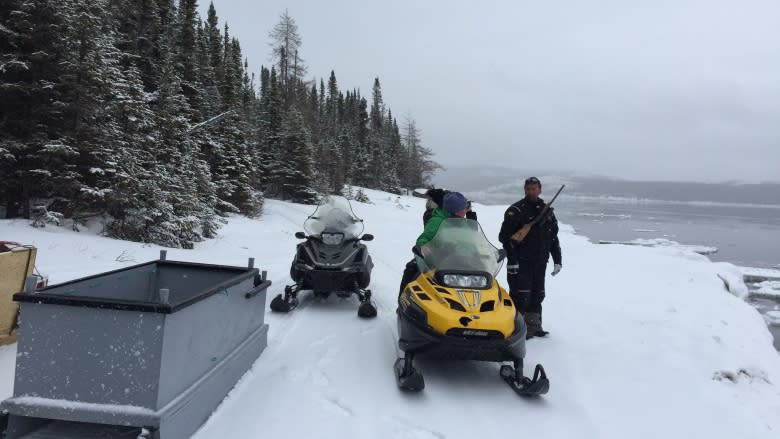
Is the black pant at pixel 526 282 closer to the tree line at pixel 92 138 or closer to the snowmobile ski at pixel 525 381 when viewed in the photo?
the snowmobile ski at pixel 525 381

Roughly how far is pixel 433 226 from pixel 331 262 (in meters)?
1.99

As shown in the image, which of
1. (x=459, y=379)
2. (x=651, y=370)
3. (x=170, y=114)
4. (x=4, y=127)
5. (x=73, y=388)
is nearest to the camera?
(x=73, y=388)

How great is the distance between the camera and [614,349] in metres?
5.22

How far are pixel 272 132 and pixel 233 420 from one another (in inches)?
1159

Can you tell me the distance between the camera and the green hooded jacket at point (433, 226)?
4.80m

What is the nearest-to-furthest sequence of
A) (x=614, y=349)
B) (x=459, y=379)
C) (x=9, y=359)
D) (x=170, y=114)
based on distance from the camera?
(x=9, y=359) → (x=459, y=379) → (x=614, y=349) → (x=170, y=114)

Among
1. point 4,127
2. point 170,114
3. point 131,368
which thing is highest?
point 170,114

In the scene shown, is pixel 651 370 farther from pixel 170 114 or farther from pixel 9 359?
pixel 170 114

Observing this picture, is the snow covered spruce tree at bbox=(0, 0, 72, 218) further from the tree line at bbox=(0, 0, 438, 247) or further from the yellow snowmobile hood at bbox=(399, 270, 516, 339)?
the yellow snowmobile hood at bbox=(399, 270, 516, 339)

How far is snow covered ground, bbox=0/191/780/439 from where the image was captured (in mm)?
3357

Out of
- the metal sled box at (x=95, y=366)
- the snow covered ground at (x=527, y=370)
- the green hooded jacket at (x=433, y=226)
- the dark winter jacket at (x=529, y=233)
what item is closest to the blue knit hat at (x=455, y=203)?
the green hooded jacket at (x=433, y=226)

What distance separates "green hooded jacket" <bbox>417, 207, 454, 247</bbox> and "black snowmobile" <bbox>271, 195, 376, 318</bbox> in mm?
1520

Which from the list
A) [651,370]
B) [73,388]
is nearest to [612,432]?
[651,370]

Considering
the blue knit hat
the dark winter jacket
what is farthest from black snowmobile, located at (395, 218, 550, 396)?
the dark winter jacket
